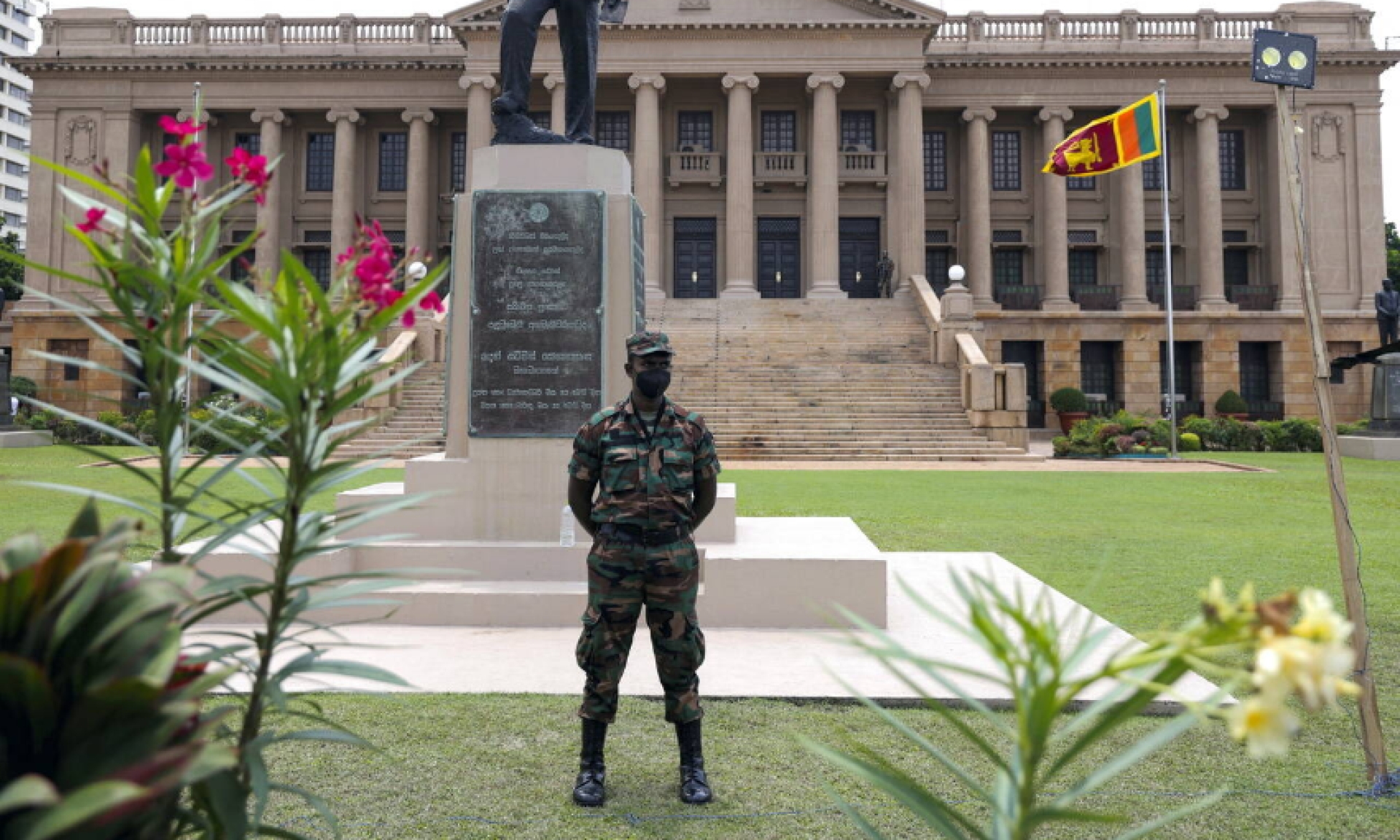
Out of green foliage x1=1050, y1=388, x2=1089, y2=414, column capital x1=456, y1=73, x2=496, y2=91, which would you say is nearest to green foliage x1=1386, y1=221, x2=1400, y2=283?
green foliage x1=1050, y1=388, x2=1089, y2=414

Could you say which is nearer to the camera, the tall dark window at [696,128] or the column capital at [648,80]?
the column capital at [648,80]

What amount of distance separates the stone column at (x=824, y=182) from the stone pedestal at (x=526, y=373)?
27721 millimetres

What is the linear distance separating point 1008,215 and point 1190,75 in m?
8.77

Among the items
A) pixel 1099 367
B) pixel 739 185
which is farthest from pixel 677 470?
pixel 1099 367

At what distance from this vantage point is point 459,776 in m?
3.91

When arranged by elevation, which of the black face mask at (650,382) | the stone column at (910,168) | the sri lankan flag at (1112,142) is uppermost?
the stone column at (910,168)

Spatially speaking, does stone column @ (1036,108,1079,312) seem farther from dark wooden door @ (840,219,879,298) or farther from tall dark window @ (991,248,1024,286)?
dark wooden door @ (840,219,879,298)

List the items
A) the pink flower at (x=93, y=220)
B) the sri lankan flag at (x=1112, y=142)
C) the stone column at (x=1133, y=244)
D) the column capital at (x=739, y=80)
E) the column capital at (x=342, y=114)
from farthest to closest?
the column capital at (x=342, y=114) < the stone column at (x=1133, y=244) < the column capital at (x=739, y=80) < the sri lankan flag at (x=1112, y=142) < the pink flower at (x=93, y=220)

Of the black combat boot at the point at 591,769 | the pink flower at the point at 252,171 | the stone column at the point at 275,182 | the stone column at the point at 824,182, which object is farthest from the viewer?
the stone column at the point at 275,182

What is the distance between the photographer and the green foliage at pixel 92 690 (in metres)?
1.14

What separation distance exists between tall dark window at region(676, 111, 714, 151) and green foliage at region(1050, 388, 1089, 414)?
17442 mm

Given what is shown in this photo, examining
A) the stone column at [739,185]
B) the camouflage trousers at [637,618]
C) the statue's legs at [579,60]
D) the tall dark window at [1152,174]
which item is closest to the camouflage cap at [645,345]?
the camouflage trousers at [637,618]

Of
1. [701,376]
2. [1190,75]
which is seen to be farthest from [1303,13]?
[701,376]

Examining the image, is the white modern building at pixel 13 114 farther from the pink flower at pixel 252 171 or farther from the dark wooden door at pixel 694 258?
the pink flower at pixel 252 171
